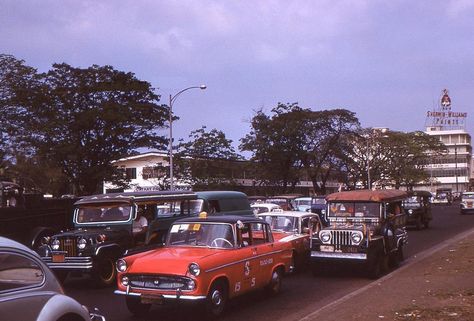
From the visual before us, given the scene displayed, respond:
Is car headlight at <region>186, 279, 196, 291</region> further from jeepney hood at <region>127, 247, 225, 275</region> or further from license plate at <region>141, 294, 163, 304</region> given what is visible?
license plate at <region>141, 294, 163, 304</region>

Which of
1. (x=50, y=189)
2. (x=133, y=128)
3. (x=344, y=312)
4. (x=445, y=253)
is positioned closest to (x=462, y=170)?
(x=50, y=189)

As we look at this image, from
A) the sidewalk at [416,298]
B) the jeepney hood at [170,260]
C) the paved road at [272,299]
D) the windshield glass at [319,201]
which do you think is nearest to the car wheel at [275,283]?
the paved road at [272,299]

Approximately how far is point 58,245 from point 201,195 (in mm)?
5799

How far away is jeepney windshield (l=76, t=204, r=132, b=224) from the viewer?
45.2ft

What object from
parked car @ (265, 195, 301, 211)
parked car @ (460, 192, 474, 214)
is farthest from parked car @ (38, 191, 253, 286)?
parked car @ (460, 192, 474, 214)

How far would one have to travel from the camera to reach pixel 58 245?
12766mm

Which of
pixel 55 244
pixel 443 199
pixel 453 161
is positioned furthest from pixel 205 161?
pixel 453 161

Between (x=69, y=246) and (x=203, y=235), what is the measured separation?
4309 mm

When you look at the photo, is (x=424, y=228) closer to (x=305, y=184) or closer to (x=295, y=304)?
(x=295, y=304)

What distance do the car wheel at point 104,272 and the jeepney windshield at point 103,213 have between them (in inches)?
46.9

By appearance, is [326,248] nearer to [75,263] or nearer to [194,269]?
[75,263]

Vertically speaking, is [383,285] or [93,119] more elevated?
[93,119]

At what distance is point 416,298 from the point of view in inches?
375

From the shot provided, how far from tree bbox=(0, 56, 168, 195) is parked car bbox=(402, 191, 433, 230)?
16.3 metres
